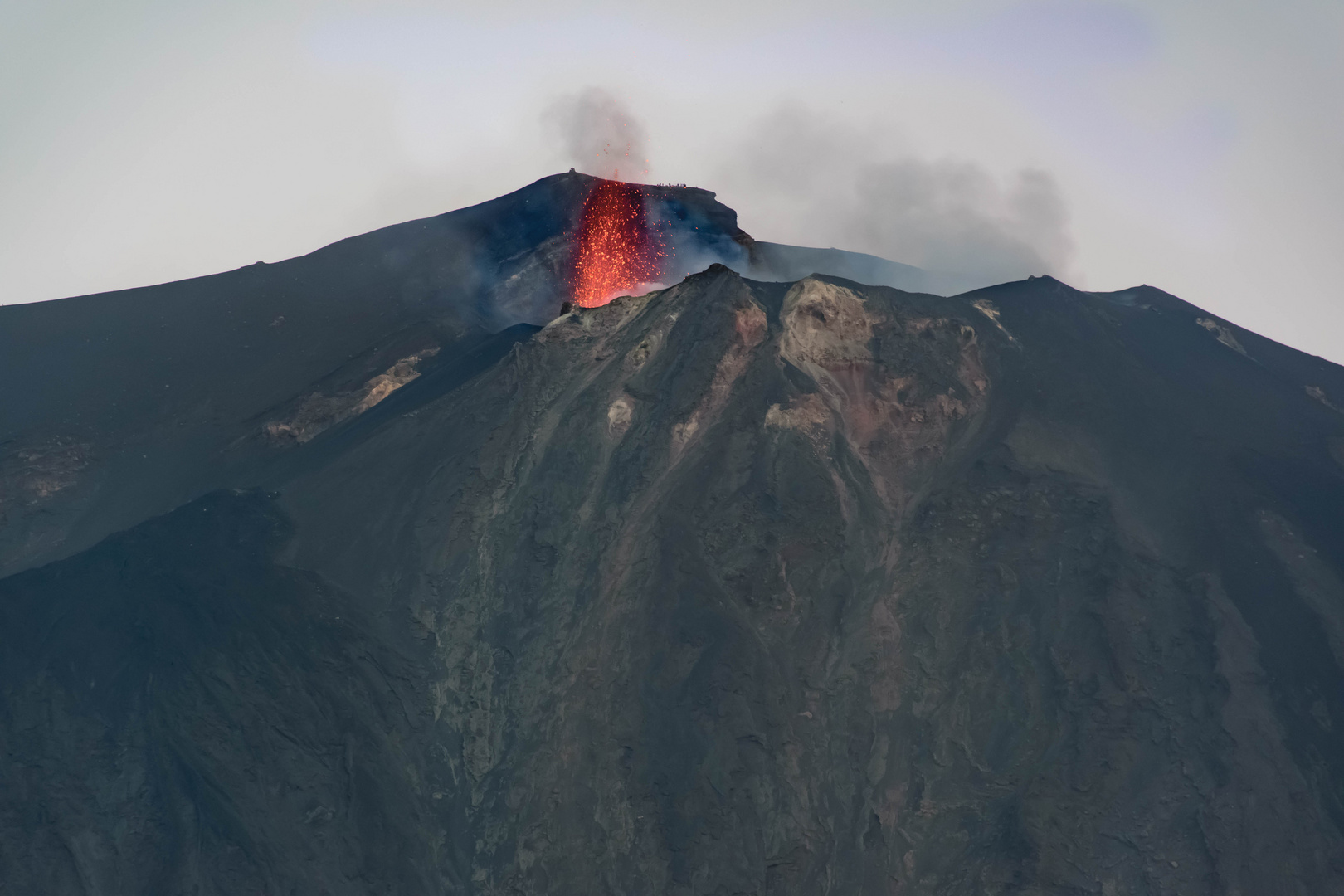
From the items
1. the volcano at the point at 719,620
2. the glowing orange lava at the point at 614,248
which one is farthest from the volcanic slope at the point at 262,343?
the glowing orange lava at the point at 614,248

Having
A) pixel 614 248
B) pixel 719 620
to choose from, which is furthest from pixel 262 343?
pixel 719 620

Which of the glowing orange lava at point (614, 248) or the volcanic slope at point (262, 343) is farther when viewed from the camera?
the glowing orange lava at point (614, 248)

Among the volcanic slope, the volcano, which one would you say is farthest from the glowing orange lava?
the volcano

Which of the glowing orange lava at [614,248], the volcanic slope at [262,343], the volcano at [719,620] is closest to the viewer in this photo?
the volcano at [719,620]

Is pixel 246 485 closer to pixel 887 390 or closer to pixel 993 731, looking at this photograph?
pixel 887 390

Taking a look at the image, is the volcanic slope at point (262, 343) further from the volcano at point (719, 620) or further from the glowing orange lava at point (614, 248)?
the glowing orange lava at point (614, 248)

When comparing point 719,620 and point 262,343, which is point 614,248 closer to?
point 262,343
